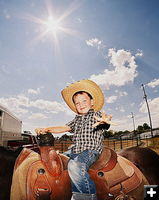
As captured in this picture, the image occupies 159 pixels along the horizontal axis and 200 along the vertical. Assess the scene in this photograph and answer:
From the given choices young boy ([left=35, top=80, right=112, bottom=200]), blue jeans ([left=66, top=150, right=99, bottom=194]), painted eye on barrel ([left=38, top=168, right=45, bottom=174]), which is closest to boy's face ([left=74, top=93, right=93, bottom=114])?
young boy ([left=35, top=80, right=112, bottom=200])

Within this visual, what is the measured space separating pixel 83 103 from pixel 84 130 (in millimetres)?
423

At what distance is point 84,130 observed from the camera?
2.28m

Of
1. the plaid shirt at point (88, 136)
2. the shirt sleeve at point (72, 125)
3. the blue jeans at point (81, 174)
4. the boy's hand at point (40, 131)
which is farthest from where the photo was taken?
the shirt sleeve at point (72, 125)

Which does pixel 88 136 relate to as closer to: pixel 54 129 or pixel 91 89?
pixel 54 129

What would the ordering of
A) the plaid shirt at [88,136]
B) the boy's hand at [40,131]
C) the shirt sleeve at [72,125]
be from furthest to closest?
the shirt sleeve at [72,125] → the boy's hand at [40,131] → the plaid shirt at [88,136]

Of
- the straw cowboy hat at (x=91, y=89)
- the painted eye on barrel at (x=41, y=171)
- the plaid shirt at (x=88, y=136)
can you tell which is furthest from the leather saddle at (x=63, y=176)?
the straw cowboy hat at (x=91, y=89)

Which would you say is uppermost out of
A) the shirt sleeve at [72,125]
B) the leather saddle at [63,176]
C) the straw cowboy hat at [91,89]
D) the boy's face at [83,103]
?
the straw cowboy hat at [91,89]

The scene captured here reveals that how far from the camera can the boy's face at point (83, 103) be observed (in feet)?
8.20

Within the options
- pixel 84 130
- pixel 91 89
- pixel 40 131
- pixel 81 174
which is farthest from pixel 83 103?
pixel 81 174

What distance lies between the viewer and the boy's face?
2498mm

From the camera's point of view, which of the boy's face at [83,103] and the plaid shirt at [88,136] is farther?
the boy's face at [83,103]

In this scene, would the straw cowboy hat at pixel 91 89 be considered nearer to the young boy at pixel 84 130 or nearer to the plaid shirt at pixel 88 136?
the young boy at pixel 84 130

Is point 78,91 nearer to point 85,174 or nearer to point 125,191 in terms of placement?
point 85,174

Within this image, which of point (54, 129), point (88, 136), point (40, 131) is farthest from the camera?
point (54, 129)
